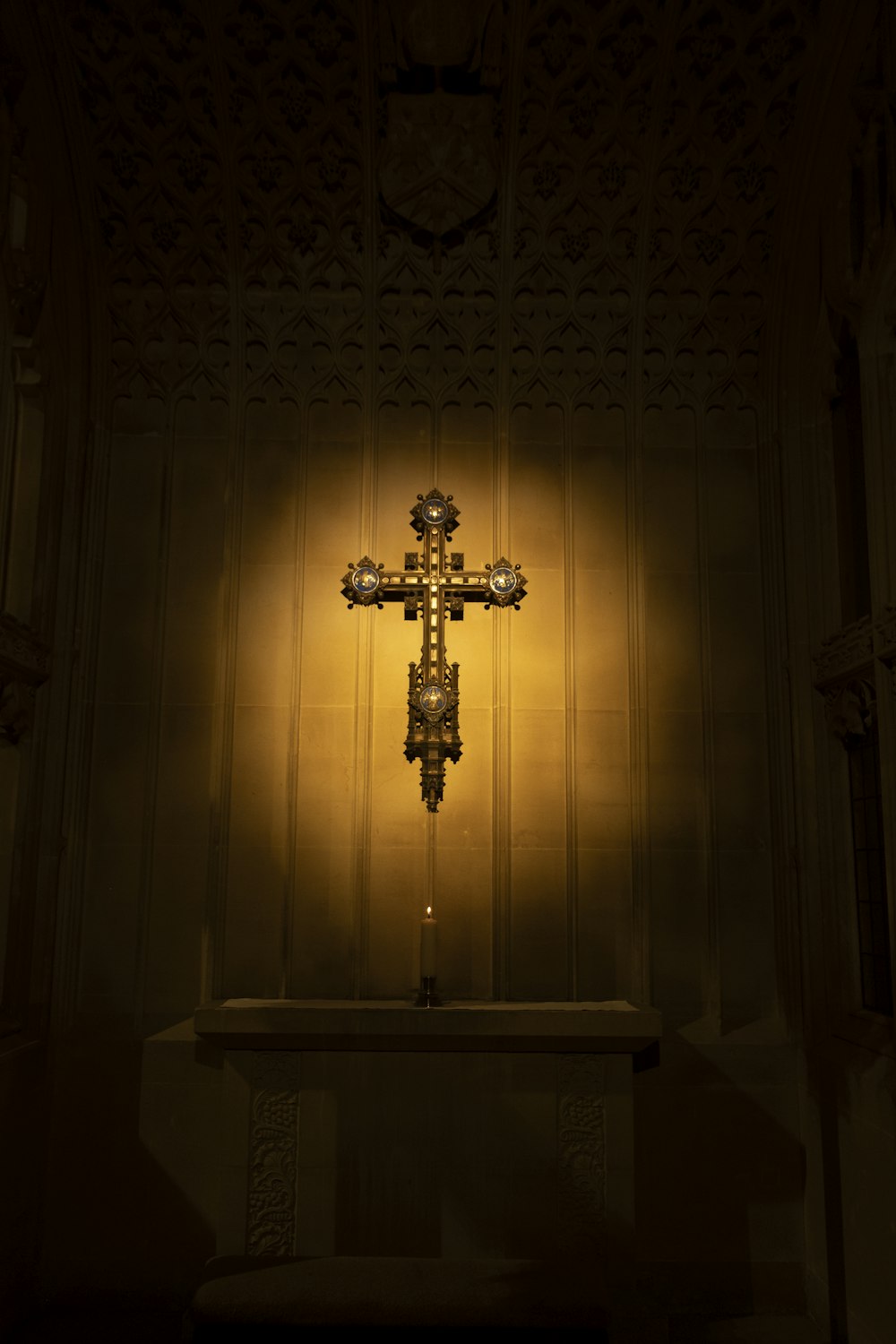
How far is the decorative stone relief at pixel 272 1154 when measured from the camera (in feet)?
17.4

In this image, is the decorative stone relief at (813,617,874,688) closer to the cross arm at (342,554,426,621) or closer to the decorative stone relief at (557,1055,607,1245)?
the cross arm at (342,554,426,621)

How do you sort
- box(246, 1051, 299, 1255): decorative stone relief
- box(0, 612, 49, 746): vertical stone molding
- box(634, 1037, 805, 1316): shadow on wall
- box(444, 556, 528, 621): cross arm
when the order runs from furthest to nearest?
1. box(444, 556, 528, 621): cross arm
2. box(634, 1037, 805, 1316): shadow on wall
3. box(0, 612, 49, 746): vertical stone molding
4. box(246, 1051, 299, 1255): decorative stone relief

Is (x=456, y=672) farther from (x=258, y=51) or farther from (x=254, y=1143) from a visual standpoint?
(x=258, y=51)

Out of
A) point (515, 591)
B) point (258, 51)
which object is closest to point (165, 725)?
point (515, 591)

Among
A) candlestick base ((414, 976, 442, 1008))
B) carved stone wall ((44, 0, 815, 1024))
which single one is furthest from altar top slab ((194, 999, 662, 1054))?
carved stone wall ((44, 0, 815, 1024))

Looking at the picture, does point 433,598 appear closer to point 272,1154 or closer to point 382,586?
point 382,586

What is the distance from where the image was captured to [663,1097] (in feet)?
20.7

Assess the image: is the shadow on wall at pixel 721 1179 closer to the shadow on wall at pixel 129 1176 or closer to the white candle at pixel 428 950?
the white candle at pixel 428 950

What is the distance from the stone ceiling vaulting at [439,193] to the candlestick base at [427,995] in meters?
3.56

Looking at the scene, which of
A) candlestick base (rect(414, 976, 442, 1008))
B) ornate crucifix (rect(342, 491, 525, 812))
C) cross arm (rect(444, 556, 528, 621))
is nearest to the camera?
candlestick base (rect(414, 976, 442, 1008))

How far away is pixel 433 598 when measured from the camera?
6.45m

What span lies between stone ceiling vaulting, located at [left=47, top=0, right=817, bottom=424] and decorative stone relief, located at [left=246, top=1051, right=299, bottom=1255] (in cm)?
410

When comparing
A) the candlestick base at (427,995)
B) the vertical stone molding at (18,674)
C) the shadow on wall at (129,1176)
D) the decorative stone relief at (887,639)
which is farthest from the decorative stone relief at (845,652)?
the vertical stone molding at (18,674)

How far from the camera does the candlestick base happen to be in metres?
5.71
